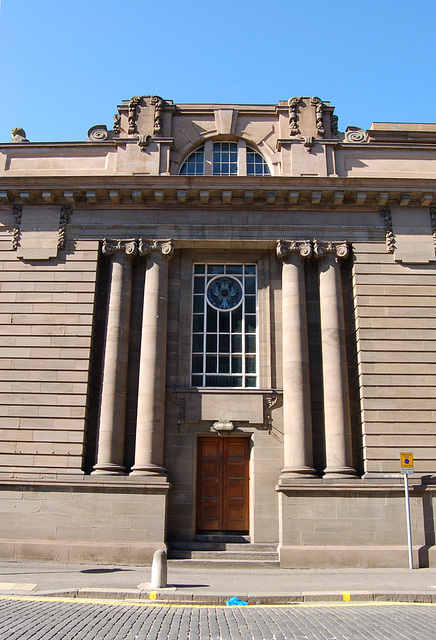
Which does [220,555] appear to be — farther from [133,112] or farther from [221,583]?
[133,112]

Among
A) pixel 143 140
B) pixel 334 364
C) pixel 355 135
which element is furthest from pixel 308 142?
pixel 334 364

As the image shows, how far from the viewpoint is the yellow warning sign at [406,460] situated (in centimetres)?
1557

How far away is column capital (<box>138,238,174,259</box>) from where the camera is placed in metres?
18.4

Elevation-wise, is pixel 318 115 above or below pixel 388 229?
above

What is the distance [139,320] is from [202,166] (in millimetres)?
6052

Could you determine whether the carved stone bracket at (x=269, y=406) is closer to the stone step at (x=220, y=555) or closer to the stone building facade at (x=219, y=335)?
the stone building facade at (x=219, y=335)

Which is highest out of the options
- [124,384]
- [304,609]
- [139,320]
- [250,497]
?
[139,320]

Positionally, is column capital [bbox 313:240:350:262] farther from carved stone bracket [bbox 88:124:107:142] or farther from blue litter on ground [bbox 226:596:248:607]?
blue litter on ground [bbox 226:596:248:607]

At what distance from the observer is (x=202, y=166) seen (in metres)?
20.2

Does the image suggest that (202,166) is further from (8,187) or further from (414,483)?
(414,483)

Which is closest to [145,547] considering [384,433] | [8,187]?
[384,433]

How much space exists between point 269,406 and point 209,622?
29.2 ft

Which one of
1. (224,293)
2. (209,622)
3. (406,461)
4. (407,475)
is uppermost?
(224,293)

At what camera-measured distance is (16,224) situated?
62.0 feet
